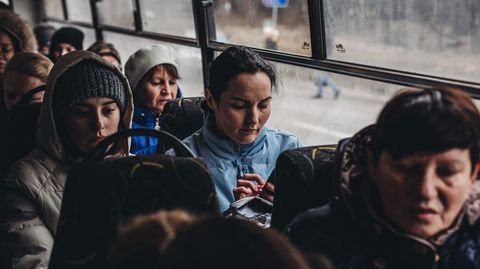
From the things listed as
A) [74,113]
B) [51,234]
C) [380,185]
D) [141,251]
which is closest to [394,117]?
[380,185]

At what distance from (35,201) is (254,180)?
82cm

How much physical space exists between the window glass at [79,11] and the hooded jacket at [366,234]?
6.03m

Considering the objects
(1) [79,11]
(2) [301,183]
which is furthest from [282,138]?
(1) [79,11]

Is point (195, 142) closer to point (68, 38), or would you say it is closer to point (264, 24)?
point (264, 24)

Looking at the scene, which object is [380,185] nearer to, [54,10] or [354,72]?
[354,72]

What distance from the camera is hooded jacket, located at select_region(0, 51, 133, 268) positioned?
194 cm

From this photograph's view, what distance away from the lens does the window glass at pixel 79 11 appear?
712 cm

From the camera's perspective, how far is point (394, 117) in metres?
1.36

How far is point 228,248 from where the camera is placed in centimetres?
93

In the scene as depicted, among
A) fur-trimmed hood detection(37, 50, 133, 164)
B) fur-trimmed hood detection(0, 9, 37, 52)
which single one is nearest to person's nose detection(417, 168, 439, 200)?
fur-trimmed hood detection(37, 50, 133, 164)

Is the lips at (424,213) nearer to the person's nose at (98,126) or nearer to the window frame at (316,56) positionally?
the window frame at (316,56)

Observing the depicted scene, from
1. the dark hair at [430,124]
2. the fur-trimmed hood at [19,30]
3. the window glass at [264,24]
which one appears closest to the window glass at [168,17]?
the window glass at [264,24]

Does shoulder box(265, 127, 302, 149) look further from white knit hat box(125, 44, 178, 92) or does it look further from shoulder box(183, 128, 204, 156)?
white knit hat box(125, 44, 178, 92)

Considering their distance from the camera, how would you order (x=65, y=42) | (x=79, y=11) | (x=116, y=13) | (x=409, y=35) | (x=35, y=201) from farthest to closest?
(x=79, y=11) < (x=116, y=13) < (x=65, y=42) < (x=409, y=35) < (x=35, y=201)
